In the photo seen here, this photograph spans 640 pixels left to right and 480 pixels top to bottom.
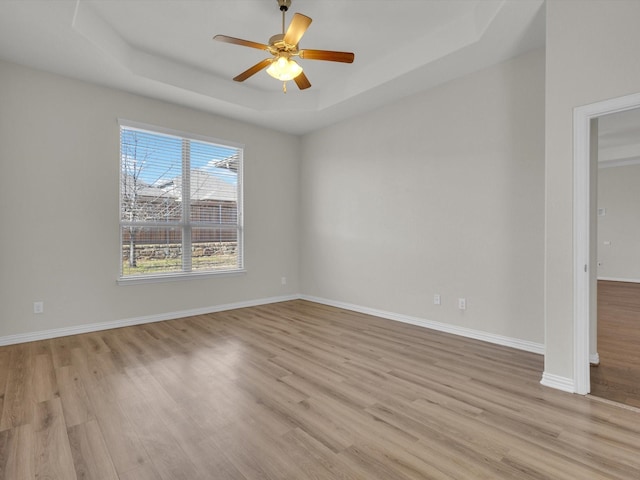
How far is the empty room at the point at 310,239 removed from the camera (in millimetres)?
1919

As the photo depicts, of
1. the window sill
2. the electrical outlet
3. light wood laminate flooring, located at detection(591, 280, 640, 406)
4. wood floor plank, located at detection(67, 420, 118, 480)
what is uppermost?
the window sill

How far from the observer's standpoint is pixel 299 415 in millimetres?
2104

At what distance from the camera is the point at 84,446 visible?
5.90ft

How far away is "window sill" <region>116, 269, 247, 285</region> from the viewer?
14.0 feet

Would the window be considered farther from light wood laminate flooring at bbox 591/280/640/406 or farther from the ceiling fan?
light wood laminate flooring at bbox 591/280/640/406

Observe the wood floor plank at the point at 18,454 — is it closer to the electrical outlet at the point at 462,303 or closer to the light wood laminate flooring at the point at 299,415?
the light wood laminate flooring at the point at 299,415

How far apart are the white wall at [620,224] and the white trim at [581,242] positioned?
24.6 feet

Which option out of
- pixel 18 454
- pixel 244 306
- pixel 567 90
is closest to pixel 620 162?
pixel 567 90

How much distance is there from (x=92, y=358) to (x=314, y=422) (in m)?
2.33

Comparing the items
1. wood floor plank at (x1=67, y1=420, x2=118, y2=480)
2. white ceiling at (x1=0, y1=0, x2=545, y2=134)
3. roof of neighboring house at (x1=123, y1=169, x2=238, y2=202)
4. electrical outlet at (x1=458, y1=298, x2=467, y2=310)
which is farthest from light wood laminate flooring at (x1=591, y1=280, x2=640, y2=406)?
roof of neighboring house at (x1=123, y1=169, x2=238, y2=202)

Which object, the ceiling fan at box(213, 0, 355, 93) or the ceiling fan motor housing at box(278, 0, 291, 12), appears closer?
the ceiling fan at box(213, 0, 355, 93)

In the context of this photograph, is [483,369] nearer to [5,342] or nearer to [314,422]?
[314,422]

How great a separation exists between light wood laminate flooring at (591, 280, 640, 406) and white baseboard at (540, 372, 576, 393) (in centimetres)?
16

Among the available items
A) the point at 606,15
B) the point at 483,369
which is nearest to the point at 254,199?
the point at 483,369
